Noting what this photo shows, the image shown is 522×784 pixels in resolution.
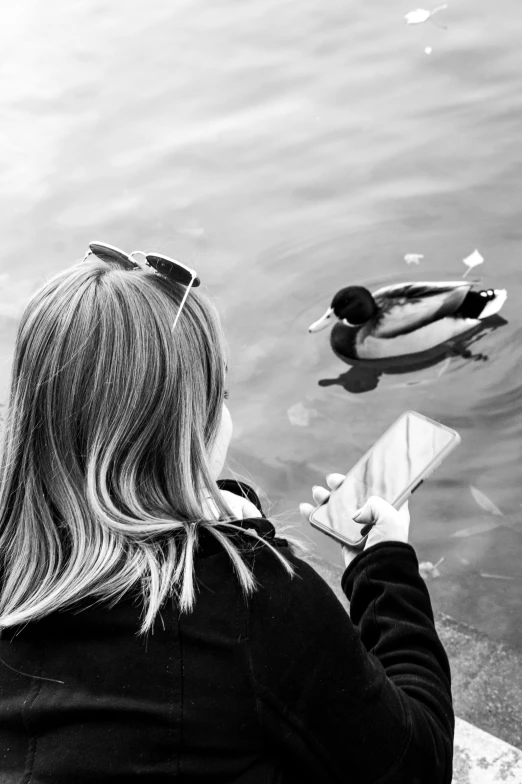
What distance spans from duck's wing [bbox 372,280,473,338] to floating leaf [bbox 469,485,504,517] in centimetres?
166

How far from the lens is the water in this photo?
4543mm

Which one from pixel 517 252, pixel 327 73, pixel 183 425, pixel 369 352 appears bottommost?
pixel 369 352

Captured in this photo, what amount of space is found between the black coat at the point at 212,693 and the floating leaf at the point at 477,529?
2.39 meters

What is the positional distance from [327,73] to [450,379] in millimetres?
3788

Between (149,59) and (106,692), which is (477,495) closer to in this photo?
(106,692)

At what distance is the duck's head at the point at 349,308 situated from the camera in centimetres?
555

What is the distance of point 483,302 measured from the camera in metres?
5.31

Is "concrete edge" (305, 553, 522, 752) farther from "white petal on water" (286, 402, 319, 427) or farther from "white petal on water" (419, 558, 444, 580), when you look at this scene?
"white petal on water" (286, 402, 319, 427)

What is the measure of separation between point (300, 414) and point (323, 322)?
2.86ft

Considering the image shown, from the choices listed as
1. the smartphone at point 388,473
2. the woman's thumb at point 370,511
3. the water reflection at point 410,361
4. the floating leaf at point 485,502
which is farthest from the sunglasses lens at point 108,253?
the water reflection at point 410,361

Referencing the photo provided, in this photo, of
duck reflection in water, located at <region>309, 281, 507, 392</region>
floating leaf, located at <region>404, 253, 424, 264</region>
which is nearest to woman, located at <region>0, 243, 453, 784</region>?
duck reflection in water, located at <region>309, 281, 507, 392</region>

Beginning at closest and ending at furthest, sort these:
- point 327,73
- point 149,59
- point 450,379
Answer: point 450,379 < point 327,73 < point 149,59

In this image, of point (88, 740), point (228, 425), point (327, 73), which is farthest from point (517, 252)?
point (88, 740)

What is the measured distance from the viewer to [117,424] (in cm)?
161
